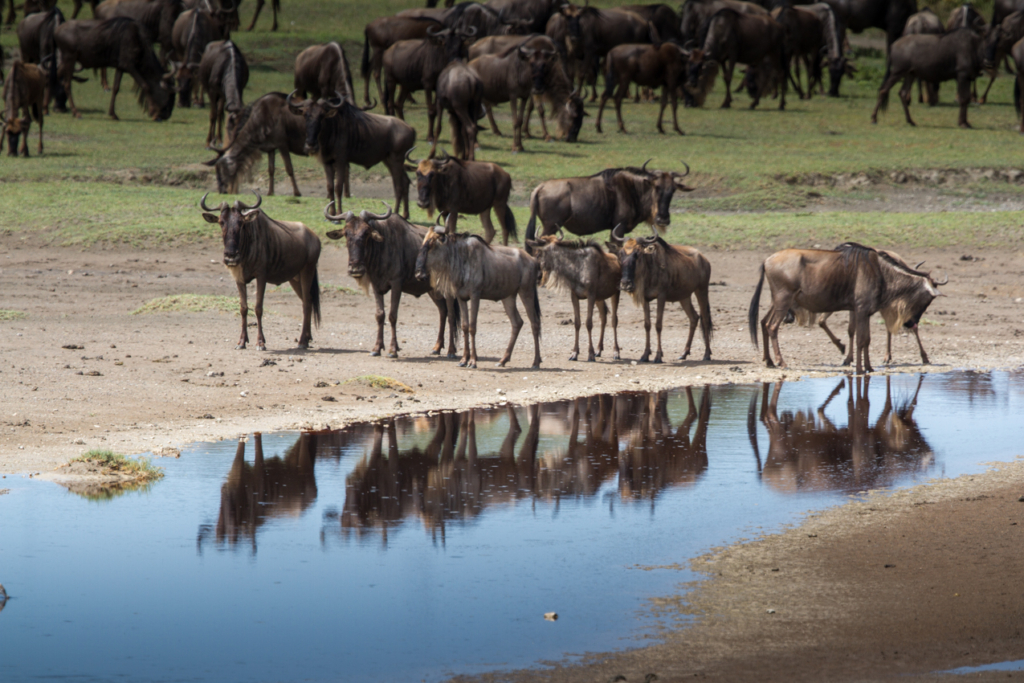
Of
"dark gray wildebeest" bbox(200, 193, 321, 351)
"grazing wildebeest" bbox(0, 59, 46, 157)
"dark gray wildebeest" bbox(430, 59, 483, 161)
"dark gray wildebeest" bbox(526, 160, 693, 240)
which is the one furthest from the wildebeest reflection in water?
"grazing wildebeest" bbox(0, 59, 46, 157)

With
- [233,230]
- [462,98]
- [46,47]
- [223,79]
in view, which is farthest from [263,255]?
[46,47]

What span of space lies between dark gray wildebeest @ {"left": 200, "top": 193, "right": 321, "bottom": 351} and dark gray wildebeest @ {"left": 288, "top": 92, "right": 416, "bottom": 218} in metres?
5.05

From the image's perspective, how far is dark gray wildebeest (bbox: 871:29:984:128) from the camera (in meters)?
27.2

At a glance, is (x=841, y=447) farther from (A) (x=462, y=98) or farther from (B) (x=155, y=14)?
(B) (x=155, y=14)

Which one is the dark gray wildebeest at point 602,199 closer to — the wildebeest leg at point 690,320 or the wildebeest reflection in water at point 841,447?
the wildebeest leg at point 690,320

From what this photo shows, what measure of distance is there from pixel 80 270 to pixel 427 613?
466 inches

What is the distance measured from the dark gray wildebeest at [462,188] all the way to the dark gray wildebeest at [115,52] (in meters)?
12.8

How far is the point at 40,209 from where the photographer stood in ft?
58.9

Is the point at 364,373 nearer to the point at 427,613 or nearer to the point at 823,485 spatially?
the point at 823,485

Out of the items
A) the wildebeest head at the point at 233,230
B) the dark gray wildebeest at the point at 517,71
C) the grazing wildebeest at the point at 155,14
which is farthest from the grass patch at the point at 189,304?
the grazing wildebeest at the point at 155,14

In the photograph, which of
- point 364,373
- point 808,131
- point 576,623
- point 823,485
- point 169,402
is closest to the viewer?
point 576,623

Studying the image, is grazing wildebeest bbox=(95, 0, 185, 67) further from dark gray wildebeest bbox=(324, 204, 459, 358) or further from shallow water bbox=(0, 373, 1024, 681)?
shallow water bbox=(0, 373, 1024, 681)

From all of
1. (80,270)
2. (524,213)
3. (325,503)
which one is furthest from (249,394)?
(524,213)

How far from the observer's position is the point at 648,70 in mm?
25828
